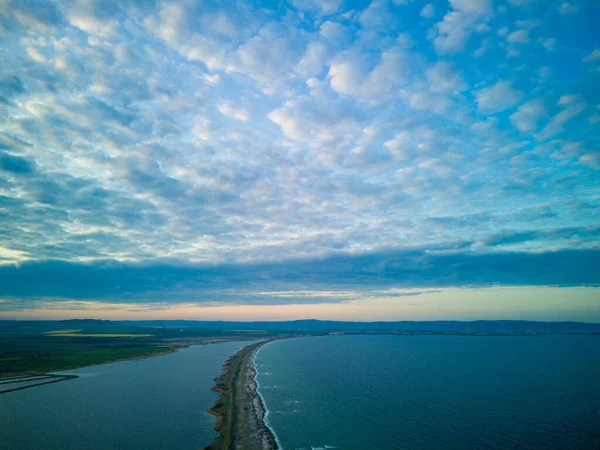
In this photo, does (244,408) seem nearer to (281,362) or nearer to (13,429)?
(13,429)

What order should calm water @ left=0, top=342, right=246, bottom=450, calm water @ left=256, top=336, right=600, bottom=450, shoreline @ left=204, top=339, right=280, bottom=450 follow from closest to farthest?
1. shoreline @ left=204, top=339, right=280, bottom=450
2. calm water @ left=0, top=342, right=246, bottom=450
3. calm water @ left=256, top=336, right=600, bottom=450

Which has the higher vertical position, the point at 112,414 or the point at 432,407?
the point at 112,414

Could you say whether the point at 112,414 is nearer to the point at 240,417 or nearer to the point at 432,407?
the point at 240,417

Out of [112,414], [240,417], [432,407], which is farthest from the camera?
[432,407]

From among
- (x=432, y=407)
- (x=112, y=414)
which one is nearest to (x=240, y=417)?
(x=112, y=414)

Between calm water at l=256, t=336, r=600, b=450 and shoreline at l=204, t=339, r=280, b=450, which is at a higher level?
shoreline at l=204, t=339, r=280, b=450

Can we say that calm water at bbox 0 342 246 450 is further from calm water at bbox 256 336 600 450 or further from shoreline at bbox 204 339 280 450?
calm water at bbox 256 336 600 450

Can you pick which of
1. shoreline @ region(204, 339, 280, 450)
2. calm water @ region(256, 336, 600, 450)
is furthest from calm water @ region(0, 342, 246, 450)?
calm water @ region(256, 336, 600, 450)

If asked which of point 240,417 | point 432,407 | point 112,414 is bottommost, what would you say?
point 432,407

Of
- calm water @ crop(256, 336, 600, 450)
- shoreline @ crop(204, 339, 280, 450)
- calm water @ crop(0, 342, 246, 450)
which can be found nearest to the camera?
shoreline @ crop(204, 339, 280, 450)
